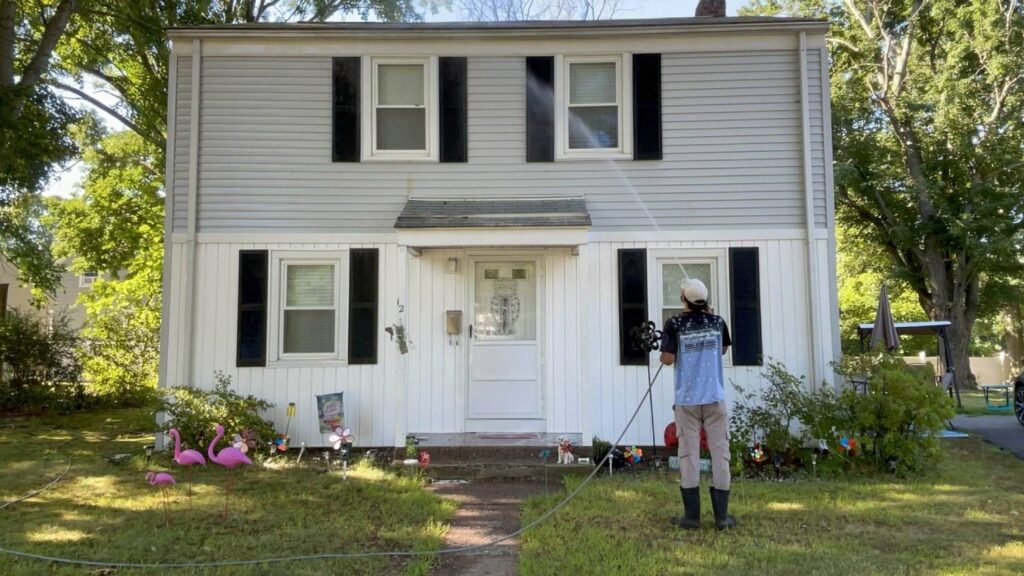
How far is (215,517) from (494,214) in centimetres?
389

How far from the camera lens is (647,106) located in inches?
296

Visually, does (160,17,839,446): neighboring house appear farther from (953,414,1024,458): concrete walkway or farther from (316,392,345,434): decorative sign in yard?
(953,414,1024,458): concrete walkway

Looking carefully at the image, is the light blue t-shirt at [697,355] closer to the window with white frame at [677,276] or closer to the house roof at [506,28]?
the window with white frame at [677,276]

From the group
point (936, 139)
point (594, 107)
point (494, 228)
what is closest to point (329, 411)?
point (494, 228)

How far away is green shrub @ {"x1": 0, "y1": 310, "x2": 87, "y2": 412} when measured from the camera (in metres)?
11.0

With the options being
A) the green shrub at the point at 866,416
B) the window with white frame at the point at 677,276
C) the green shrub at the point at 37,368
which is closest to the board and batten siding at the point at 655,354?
the window with white frame at the point at 677,276

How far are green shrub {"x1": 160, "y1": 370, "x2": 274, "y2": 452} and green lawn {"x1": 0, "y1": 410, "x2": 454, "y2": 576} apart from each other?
36 cm

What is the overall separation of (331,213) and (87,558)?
432cm

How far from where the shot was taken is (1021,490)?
5797 millimetres

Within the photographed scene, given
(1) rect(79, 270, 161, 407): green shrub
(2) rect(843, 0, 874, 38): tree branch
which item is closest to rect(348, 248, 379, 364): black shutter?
(1) rect(79, 270, 161, 407): green shrub

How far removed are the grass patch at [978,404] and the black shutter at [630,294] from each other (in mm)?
6400

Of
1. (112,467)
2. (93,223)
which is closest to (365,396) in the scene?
(112,467)

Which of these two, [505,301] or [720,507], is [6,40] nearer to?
[505,301]

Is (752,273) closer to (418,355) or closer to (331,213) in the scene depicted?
(418,355)
